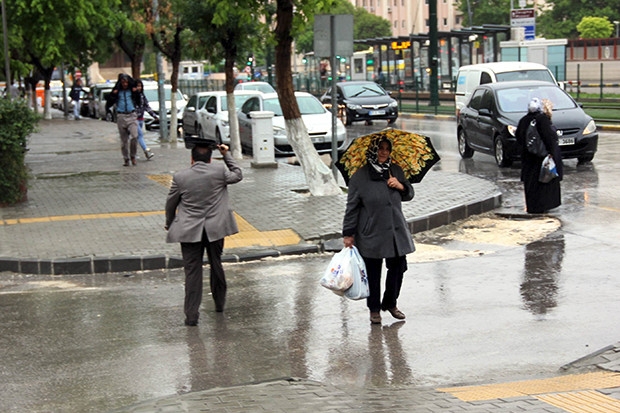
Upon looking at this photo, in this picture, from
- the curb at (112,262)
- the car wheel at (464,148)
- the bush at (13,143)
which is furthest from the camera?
the car wheel at (464,148)

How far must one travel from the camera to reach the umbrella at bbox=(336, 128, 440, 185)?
828 cm

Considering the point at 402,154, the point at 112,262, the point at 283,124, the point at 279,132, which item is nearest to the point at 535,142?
the point at 402,154

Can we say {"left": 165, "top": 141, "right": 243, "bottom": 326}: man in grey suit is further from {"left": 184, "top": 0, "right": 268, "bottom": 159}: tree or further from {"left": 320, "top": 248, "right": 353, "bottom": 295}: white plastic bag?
{"left": 184, "top": 0, "right": 268, "bottom": 159}: tree

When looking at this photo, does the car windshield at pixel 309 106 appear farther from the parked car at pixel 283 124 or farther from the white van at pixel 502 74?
the white van at pixel 502 74

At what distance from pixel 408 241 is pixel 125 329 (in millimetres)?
2429

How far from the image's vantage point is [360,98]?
33.9m

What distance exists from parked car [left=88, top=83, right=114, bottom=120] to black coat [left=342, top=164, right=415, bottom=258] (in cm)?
3950

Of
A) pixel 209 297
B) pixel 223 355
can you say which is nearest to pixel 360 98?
pixel 209 297

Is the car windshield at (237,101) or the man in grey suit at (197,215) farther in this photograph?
the car windshield at (237,101)

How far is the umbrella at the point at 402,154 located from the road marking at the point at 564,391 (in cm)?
253

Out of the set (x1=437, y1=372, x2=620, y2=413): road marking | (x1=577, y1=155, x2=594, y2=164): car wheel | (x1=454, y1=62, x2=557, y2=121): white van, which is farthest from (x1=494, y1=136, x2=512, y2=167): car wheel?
(x1=437, y1=372, x2=620, y2=413): road marking

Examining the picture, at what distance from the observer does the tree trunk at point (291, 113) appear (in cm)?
1527

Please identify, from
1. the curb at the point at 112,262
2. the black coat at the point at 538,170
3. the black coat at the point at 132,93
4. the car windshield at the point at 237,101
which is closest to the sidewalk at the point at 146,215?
the curb at the point at 112,262

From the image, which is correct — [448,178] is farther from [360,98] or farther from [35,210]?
[360,98]
